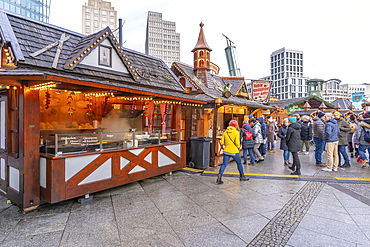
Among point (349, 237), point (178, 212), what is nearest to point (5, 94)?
point (178, 212)

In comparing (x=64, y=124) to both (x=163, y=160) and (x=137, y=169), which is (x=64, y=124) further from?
(x=163, y=160)

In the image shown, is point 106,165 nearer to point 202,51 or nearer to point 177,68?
point 177,68

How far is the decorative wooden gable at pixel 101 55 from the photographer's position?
6044 millimetres

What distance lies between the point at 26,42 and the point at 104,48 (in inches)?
83.5

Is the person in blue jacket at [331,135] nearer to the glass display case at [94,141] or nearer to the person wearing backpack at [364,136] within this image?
the person wearing backpack at [364,136]

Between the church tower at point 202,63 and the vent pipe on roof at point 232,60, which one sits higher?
the vent pipe on roof at point 232,60

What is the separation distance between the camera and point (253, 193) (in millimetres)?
5664

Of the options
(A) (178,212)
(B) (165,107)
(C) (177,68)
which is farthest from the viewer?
(C) (177,68)

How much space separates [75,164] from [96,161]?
517mm

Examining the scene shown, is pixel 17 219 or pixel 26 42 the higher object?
pixel 26 42

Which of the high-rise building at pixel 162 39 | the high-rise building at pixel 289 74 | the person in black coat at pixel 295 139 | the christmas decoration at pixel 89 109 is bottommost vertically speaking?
the person in black coat at pixel 295 139

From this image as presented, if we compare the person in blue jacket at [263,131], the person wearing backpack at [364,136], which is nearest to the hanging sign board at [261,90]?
the person in blue jacket at [263,131]

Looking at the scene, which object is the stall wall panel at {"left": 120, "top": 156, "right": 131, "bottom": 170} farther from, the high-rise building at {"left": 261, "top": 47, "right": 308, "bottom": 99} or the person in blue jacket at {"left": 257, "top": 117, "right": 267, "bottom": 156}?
the high-rise building at {"left": 261, "top": 47, "right": 308, "bottom": 99}

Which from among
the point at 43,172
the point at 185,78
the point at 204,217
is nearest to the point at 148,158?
the point at 43,172
